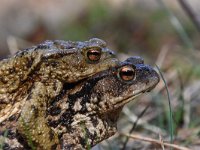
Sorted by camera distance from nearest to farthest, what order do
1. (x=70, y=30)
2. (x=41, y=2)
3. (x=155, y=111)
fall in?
(x=155, y=111), (x=70, y=30), (x=41, y=2)

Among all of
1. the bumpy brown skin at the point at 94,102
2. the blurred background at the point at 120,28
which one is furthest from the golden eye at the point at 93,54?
the blurred background at the point at 120,28

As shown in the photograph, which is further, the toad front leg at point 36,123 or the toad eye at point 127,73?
the toad eye at point 127,73

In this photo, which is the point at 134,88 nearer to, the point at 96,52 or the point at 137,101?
the point at 96,52

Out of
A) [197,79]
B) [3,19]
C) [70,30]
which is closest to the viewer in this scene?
[197,79]

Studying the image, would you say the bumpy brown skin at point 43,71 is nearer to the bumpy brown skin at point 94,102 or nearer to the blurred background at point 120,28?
the bumpy brown skin at point 94,102

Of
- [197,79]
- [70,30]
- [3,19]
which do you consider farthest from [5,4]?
[197,79]

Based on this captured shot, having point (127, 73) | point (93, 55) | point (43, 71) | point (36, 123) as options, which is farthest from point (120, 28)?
point (36, 123)
